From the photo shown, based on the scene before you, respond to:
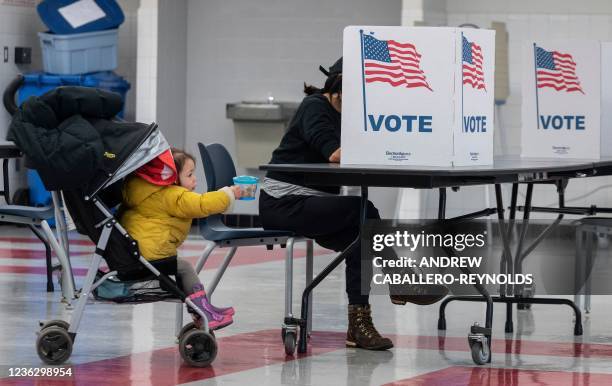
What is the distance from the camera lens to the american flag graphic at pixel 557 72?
765 centimetres

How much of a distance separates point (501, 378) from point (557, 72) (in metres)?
2.73

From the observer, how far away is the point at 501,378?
5383 millimetres

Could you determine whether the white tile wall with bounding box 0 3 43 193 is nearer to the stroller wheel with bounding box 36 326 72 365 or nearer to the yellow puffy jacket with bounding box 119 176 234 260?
the yellow puffy jacket with bounding box 119 176 234 260

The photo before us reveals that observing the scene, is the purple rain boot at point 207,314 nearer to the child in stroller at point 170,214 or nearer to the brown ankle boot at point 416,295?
the child in stroller at point 170,214

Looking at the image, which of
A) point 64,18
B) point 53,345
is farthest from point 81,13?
point 53,345

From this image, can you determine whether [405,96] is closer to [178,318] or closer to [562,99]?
[178,318]

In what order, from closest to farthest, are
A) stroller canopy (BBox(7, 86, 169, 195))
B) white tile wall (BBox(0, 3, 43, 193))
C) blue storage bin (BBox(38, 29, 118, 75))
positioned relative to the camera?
1. stroller canopy (BBox(7, 86, 169, 195))
2. blue storage bin (BBox(38, 29, 118, 75))
3. white tile wall (BBox(0, 3, 43, 193))

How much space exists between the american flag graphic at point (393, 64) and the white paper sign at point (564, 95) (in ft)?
6.68

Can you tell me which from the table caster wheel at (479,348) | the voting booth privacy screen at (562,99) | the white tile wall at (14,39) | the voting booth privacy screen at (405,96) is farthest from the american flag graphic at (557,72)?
the white tile wall at (14,39)

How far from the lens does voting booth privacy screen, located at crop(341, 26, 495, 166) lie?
5.70m

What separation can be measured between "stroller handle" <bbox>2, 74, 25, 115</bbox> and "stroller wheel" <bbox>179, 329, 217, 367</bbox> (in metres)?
6.86

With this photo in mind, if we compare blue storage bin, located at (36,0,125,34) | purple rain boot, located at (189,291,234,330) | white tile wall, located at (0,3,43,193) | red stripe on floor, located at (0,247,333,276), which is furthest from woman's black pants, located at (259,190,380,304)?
white tile wall, located at (0,3,43,193)

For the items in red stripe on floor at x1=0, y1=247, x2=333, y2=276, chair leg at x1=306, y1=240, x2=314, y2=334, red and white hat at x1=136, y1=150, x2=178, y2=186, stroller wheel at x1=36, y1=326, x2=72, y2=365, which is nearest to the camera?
stroller wheel at x1=36, y1=326, x2=72, y2=365

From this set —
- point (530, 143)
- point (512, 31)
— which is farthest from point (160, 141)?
point (512, 31)
